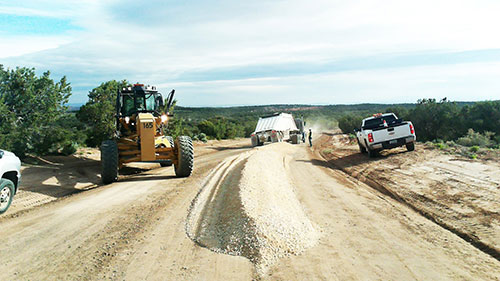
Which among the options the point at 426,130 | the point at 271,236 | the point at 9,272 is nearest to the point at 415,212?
the point at 271,236

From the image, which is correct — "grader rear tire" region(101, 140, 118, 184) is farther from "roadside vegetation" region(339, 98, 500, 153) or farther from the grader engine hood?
"roadside vegetation" region(339, 98, 500, 153)

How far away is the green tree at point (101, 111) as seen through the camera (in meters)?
18.8

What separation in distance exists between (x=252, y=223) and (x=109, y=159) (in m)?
7.13

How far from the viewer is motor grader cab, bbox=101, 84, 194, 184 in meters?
A: 11.9

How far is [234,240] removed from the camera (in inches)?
233

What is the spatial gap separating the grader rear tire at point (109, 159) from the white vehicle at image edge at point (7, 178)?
3129mm

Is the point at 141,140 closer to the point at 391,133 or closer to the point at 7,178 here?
the point at 7,178

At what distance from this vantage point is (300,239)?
6.09 metres

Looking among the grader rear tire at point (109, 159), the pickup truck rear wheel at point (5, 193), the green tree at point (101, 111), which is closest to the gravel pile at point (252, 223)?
the grader rear tire at point (109, 159)

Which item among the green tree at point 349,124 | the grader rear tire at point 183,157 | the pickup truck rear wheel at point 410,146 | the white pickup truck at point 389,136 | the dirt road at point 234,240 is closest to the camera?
the dirt road at point 234,240

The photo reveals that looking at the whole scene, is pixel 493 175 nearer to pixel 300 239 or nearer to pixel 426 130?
pixel 300 239

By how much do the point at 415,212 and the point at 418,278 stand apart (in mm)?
3750

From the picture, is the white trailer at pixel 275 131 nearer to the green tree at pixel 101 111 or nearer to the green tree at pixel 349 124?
the green tree at pixel 101 111

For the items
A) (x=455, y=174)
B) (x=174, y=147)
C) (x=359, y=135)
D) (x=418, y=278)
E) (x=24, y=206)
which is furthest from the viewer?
(x=359, y=135)
